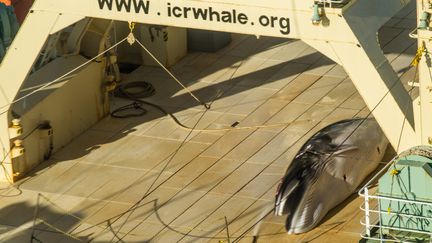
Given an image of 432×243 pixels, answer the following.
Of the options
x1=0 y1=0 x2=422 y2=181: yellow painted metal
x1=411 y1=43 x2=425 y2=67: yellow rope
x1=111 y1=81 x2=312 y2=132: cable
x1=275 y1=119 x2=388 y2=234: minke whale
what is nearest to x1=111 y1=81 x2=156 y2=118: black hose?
x1=111 y1=81 x2=312 y2=132: cable

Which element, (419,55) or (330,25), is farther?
(330,25)

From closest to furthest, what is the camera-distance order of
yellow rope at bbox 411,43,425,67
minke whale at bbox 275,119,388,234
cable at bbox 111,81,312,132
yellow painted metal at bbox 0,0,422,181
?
Result: yellow rope at bbox 411,43,425,67
yellow painted metal at bbox 0,0,422,181
minke whale at bbox 275,119,388,234
cable at bbox 111,81,312,132

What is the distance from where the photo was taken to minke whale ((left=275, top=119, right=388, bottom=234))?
26844 millimetres

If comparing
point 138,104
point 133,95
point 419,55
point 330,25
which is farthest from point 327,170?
point 133,95

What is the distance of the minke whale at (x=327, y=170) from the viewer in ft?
88.1

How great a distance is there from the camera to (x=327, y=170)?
2753 cm

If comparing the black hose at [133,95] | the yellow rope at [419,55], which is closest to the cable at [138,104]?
the black hose at [133,95]

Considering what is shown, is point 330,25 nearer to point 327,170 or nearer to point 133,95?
point 327,170

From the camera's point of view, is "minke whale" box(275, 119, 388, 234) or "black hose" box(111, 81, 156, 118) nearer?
"minke whale" box(275, 119, 388, 234)

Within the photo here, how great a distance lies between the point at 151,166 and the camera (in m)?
29.4

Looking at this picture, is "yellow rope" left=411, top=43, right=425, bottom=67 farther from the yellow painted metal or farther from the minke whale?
the minke whale

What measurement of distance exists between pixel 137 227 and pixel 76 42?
5206mm

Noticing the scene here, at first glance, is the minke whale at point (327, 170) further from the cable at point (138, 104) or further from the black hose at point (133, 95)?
the black hose at point (133, 95)

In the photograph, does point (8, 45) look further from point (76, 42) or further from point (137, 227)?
point (137, 227)
